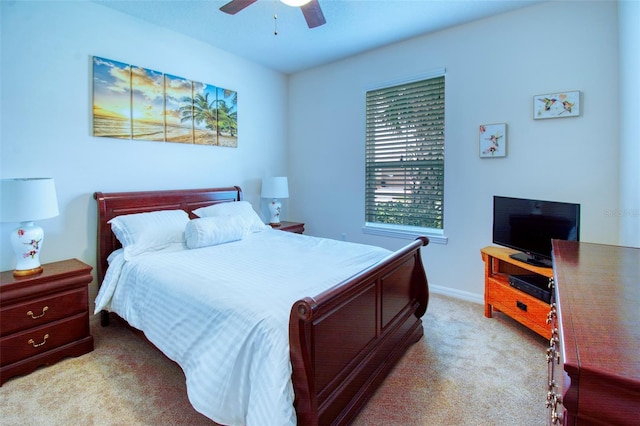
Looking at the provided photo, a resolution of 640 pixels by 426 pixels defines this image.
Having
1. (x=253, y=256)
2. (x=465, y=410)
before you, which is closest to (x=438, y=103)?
(x=253, y=256)

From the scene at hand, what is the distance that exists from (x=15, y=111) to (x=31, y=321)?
4.92 feet

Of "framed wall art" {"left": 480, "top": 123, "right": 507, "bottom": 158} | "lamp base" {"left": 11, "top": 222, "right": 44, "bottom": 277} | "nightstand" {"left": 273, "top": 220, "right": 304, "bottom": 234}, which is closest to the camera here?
"lamp base" {"left": 11, "top": 222, "right": 44, "bottom": 277}

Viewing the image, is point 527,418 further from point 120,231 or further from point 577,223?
point 120,231

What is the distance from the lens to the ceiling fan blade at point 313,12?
203 cm

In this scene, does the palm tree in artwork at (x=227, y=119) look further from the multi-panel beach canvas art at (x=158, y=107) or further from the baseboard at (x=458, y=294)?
the baseboard at (x=458, y=294)

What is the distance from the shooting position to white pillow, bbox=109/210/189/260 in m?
2.48

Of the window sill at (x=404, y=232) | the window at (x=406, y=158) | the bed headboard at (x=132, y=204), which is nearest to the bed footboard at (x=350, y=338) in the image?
the window sill at (x=404, y=232)

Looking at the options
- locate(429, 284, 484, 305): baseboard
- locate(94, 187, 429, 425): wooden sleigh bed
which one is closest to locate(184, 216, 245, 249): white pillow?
locate(94, 187, 429, 425): wooden sleigh bed

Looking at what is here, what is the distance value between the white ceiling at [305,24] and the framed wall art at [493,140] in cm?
102

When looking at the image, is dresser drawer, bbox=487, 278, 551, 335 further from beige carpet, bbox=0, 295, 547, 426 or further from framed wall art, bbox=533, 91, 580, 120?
framed wall art, bbox=533, 91, 580, 120

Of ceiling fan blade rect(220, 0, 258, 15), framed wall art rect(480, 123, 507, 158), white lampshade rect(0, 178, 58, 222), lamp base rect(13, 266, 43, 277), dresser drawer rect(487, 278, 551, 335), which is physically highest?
ceiling fan blade rect(220, 0, 258, 15)

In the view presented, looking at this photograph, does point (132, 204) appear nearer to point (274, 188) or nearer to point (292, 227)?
point (274, 188)

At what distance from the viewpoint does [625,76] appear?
225cm

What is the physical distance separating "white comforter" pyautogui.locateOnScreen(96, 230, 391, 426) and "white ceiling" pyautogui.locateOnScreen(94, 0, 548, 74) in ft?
6.75
